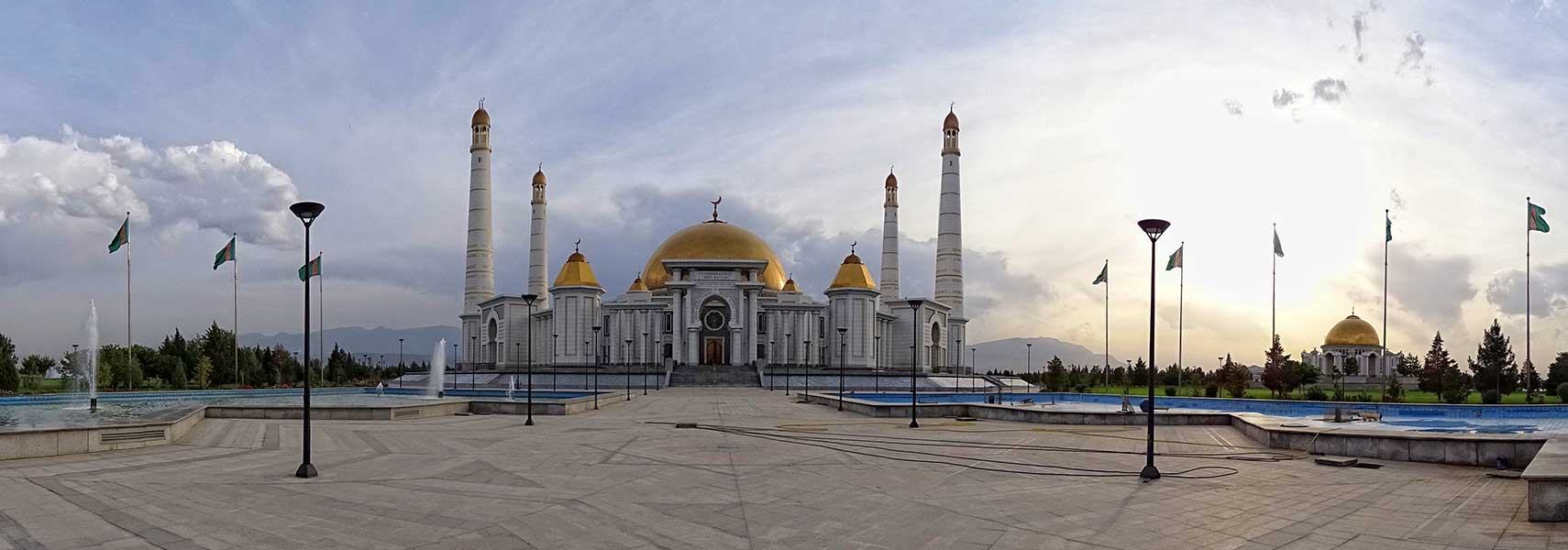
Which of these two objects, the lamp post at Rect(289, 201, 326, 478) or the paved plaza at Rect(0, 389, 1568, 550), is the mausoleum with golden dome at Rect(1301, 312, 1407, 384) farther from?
the lamp post at Rect(289, 201, 326, 478)

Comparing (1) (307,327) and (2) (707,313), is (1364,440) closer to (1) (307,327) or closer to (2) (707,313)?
(1) (307,327)

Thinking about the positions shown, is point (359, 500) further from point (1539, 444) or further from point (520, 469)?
point (1539, 444)

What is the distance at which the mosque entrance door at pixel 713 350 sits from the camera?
2771 inches

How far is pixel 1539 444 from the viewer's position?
14359 mm

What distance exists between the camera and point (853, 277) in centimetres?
7075

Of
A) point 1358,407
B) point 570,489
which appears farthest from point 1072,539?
point 1358,407

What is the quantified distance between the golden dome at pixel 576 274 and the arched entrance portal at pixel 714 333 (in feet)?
27.6

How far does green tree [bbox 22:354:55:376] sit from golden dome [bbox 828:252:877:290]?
49.5 metres

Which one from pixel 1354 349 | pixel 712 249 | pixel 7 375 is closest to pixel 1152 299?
pixel 7 375

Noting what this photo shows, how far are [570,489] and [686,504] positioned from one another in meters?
1.82

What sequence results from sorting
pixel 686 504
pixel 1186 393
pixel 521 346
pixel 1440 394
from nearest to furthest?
1. pixel 686 504
2. pixel 1440 394
3. pixel 1186 393
4. pixel 521 346

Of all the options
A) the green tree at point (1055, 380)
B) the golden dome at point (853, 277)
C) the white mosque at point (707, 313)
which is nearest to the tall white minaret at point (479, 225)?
the white mosque at point (707, 313)

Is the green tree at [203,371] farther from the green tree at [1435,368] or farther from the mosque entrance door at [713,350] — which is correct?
the green tree at [1435,368]

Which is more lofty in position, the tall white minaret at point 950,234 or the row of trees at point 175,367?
→ the tall white minaret at point 950,234
